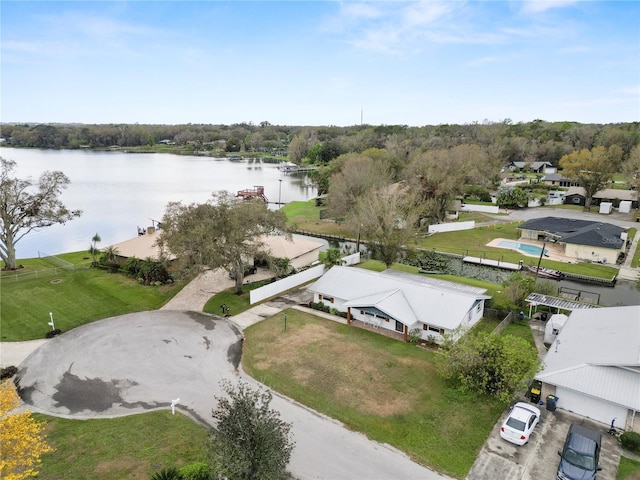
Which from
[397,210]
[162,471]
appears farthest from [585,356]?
[397,210]

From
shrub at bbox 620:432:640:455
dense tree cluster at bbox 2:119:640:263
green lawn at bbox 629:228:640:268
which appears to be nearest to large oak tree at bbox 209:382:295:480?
shrub at bbox 620:432:640:455

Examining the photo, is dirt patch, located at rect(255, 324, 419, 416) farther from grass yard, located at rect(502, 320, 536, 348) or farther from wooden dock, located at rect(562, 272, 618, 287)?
wooden dock, located at rect(562, 272, 618, 287)

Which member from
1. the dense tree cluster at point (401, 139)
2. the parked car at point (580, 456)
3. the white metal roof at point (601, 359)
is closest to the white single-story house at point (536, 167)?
the dense tree cluster at point (401, 139)

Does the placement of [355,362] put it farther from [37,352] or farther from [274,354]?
[37,352]

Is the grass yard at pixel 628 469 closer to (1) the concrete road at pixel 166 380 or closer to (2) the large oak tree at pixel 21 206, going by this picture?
(1) the concrete road at pixel 166 380

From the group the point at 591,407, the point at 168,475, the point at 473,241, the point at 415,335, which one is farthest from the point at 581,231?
the point at 168,475
